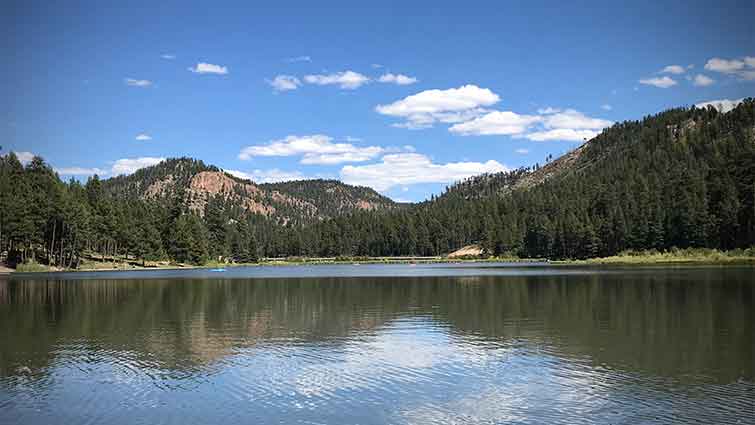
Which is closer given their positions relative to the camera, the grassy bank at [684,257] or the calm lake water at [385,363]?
the calm lake water at [385,363]

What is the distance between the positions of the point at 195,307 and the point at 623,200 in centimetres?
15314

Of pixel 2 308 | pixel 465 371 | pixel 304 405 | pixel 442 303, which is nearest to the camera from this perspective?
pixel 304 405

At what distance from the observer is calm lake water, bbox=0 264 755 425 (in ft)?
60.8

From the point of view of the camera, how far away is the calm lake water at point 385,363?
18.5 metres

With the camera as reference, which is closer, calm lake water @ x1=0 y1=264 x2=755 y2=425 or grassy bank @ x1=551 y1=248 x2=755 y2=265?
calm lake water @ x1=0 y1=264 x2=755 y2=425

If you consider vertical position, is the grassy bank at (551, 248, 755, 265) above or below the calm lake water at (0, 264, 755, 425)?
above

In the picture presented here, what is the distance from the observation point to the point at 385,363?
26109 millimetres

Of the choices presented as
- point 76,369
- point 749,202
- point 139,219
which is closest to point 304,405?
point 76,369

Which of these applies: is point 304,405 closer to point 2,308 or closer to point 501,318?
point 501,318

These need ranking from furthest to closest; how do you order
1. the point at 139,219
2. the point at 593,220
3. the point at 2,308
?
the point at 593,220
the point at 139,219
the point at 2,308

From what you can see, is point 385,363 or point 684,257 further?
point 684,257

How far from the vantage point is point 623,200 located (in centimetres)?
17938

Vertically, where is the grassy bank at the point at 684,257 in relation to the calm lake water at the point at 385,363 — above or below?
above

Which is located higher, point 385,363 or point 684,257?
point 684,257
